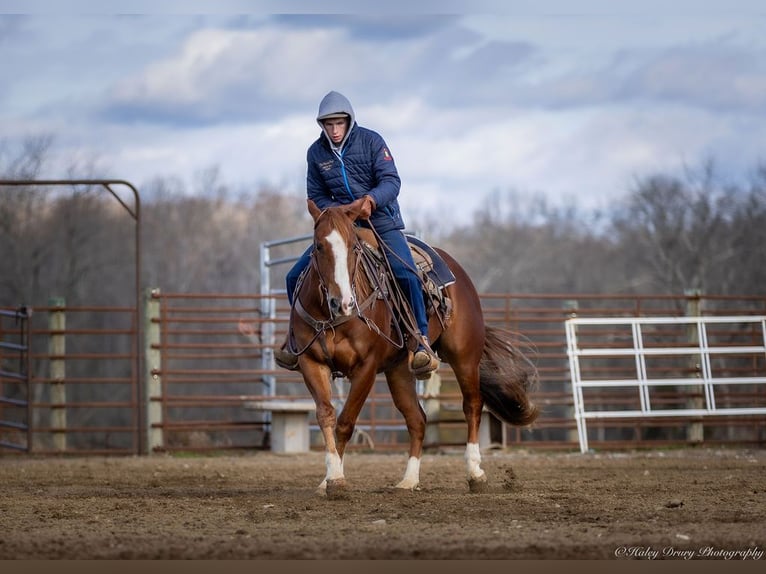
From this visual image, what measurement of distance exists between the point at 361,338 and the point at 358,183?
1186 mm

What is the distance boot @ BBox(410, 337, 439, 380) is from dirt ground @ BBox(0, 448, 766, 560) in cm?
86

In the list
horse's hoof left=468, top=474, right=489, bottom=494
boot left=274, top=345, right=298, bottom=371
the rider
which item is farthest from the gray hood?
horse's hoof left=468, top=474, right=489, bottom=494

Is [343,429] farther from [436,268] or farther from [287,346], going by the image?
[436,268]

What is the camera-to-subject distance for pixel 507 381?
845 centimetres

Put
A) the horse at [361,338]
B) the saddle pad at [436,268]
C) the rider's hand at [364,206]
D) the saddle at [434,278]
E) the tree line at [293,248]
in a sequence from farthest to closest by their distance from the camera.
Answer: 1. the tree line at [293,248]
2. the saddle pad at [436,268]
3. the saddle at [434,278]
4. the rider's hand at [364,206]
5. the horse at [361,338]

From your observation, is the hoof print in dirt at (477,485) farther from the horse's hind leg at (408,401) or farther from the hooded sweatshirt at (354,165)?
the hooded sweatshirt at (354,165)

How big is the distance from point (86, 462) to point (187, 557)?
785cm

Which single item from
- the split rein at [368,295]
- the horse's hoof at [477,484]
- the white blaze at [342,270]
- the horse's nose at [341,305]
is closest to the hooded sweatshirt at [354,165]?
the split rein at [368,295]

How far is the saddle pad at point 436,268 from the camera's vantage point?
7.93 metres

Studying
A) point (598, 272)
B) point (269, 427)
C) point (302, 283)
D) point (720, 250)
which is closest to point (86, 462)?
point (269, 427)

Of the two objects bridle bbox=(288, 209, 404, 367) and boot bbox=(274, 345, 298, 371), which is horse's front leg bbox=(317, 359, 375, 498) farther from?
boot bbox=(274, 345, 298, 371)

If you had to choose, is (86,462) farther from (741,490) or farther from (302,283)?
(741,490)

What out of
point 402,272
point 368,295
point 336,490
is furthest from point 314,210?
point 336,490

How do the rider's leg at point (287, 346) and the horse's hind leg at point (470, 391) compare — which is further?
the horse's hind leg at point (470, 391)
